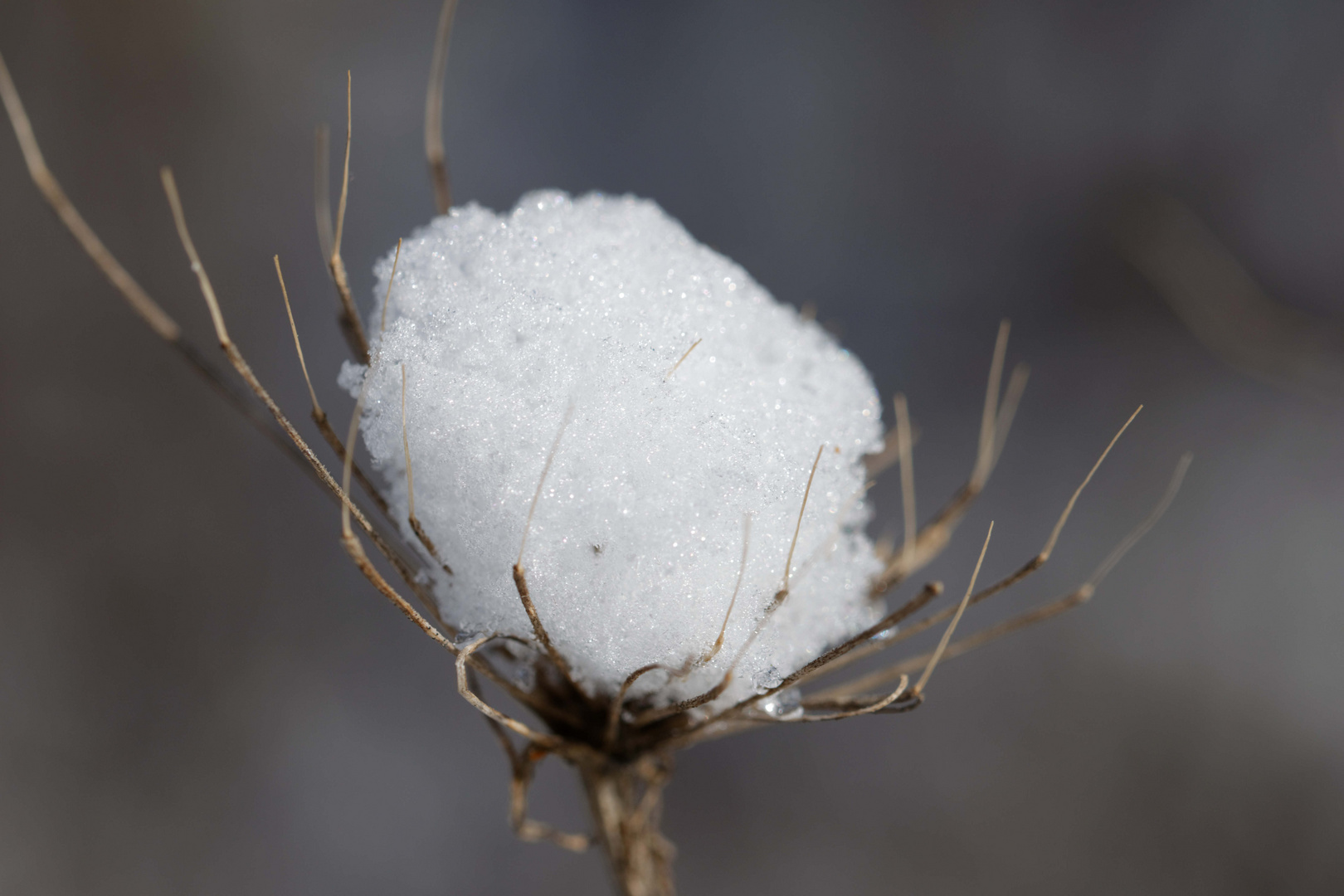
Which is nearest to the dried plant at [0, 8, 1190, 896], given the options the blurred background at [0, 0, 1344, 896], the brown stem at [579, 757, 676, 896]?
the brown stem at [579, 757, 676, 896]

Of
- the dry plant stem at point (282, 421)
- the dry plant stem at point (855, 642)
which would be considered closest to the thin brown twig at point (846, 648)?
the dry plant stem at point (855, 642)

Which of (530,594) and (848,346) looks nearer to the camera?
(530,594)

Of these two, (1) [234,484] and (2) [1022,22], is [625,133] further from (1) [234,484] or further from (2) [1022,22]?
(1) [234,484]

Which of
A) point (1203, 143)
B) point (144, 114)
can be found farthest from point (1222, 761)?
point (144, 114)

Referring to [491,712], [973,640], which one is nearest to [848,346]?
[973,640]

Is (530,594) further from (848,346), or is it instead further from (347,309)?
(848,346)

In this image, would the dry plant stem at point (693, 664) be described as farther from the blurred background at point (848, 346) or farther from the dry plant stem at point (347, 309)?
the blurred background at point (848, 346)

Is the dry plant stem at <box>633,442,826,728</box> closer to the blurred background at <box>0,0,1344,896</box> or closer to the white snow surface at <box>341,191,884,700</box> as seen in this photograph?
the white snow surface at <box>341,191,884,700</box>
